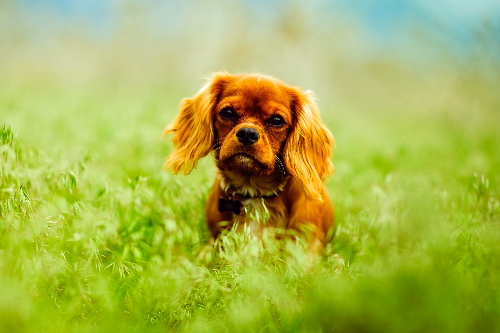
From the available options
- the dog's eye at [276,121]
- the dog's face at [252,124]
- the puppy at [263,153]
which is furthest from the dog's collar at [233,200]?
the dog's eye at [276,121]

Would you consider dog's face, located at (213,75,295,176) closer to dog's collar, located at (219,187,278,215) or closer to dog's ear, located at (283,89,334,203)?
dog's ear, located at (283,89,334,203)

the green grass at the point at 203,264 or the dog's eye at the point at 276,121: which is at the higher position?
the dog's eye at the point at 276,121

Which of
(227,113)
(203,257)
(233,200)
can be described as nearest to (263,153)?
(227,113)

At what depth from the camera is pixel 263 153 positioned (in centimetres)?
255

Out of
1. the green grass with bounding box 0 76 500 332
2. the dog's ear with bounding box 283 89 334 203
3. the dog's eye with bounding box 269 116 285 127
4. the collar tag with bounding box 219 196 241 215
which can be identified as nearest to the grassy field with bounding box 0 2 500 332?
the green grass with bounding box 0 76 500 332

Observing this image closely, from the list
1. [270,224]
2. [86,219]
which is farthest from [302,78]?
[86,219]

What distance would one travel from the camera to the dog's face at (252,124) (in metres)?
2.53

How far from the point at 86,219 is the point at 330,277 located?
54.6 inches

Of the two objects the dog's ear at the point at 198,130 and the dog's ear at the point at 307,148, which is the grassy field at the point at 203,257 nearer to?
the dog's ear at the point at 198,130

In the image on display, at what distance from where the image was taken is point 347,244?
273 centimetres

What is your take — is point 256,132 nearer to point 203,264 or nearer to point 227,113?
point 227,113

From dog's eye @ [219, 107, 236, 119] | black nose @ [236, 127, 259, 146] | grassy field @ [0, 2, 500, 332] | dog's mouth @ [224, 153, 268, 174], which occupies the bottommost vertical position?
grassy field @ [0, 2, 500, 332]

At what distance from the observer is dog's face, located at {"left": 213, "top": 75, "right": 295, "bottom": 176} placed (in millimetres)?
2531

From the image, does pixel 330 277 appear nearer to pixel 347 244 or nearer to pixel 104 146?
pixel 347 244
